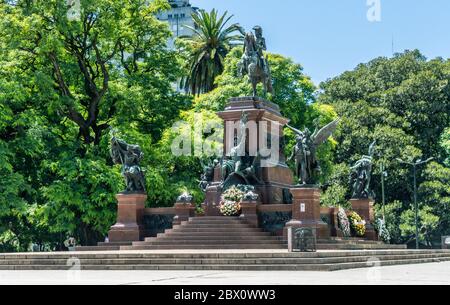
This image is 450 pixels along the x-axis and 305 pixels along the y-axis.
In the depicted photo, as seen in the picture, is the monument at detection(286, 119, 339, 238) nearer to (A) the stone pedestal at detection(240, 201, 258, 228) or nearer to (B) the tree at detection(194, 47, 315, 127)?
(A) the stone pedestal at detection(240, 201, 258, 228)

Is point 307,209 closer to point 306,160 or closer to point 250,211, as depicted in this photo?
point 306,160

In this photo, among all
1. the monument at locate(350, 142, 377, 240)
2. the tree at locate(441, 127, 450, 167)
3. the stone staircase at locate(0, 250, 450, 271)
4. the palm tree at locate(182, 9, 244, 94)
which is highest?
the palm tree at locate(182, 9, 244, 94)

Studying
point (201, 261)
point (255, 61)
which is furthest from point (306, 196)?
point (201, 261)

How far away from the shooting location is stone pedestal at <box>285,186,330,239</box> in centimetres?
2627

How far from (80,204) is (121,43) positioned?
35.5 ft

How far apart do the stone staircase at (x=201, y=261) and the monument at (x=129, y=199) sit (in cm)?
636

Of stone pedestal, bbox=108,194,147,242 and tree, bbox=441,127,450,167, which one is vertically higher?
tree, bbox=441,127,450,167

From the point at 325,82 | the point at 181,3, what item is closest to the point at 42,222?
the point at 325,82

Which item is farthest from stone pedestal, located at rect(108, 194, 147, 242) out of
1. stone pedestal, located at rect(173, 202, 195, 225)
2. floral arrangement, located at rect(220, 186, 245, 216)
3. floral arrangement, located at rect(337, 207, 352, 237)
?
floral arrangement, located at rect(337, 207, 352, 237)

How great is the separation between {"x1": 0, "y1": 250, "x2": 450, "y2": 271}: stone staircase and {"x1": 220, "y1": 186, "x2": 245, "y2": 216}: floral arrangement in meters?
6.50

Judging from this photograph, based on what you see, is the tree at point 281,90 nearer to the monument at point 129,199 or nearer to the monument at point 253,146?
the monument at point 253,146

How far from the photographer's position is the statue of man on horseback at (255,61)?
103ft

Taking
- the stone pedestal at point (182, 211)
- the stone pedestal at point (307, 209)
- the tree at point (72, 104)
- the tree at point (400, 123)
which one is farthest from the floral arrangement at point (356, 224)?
the tree at point (400, 123)
